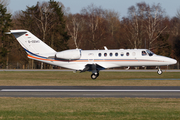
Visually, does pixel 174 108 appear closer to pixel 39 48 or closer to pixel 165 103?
pixel 165 103

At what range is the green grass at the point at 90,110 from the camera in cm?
864

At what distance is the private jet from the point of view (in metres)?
27.1

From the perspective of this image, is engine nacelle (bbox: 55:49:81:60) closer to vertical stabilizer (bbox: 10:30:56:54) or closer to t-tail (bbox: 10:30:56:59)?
t-tail (bbox: 10:30:56:59)

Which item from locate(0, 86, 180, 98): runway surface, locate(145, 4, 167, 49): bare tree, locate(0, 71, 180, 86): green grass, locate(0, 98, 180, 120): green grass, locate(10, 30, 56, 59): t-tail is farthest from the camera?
locate(145, 4, 167, 49): bare tree

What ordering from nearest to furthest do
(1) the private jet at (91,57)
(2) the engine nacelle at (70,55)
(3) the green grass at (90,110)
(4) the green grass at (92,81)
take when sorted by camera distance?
(3) the green grass at (90,110), (4) the green grass at (92,81), (1) the private jet at (91,57), (2) the engine nacelle at (70,55)

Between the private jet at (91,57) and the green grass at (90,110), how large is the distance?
15527 millimetres

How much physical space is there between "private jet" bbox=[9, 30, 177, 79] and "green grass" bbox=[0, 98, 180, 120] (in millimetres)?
15527

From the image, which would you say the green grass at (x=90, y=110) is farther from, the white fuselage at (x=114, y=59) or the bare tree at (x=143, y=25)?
the bare tree at (x=143, y=25)

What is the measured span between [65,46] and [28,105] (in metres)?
47.4

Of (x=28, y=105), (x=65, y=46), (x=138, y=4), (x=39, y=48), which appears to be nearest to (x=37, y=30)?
(x=65, y=46)

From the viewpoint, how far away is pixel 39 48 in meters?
27.9

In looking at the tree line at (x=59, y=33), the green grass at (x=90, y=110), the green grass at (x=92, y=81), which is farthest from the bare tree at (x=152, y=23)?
the green grass at (x=90, y=110)

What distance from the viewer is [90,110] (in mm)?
9672

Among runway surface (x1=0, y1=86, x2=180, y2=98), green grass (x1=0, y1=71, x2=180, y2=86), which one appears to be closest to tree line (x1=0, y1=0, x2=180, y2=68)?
green grass (x1=0, y1=71, x2=180, y2=86)
